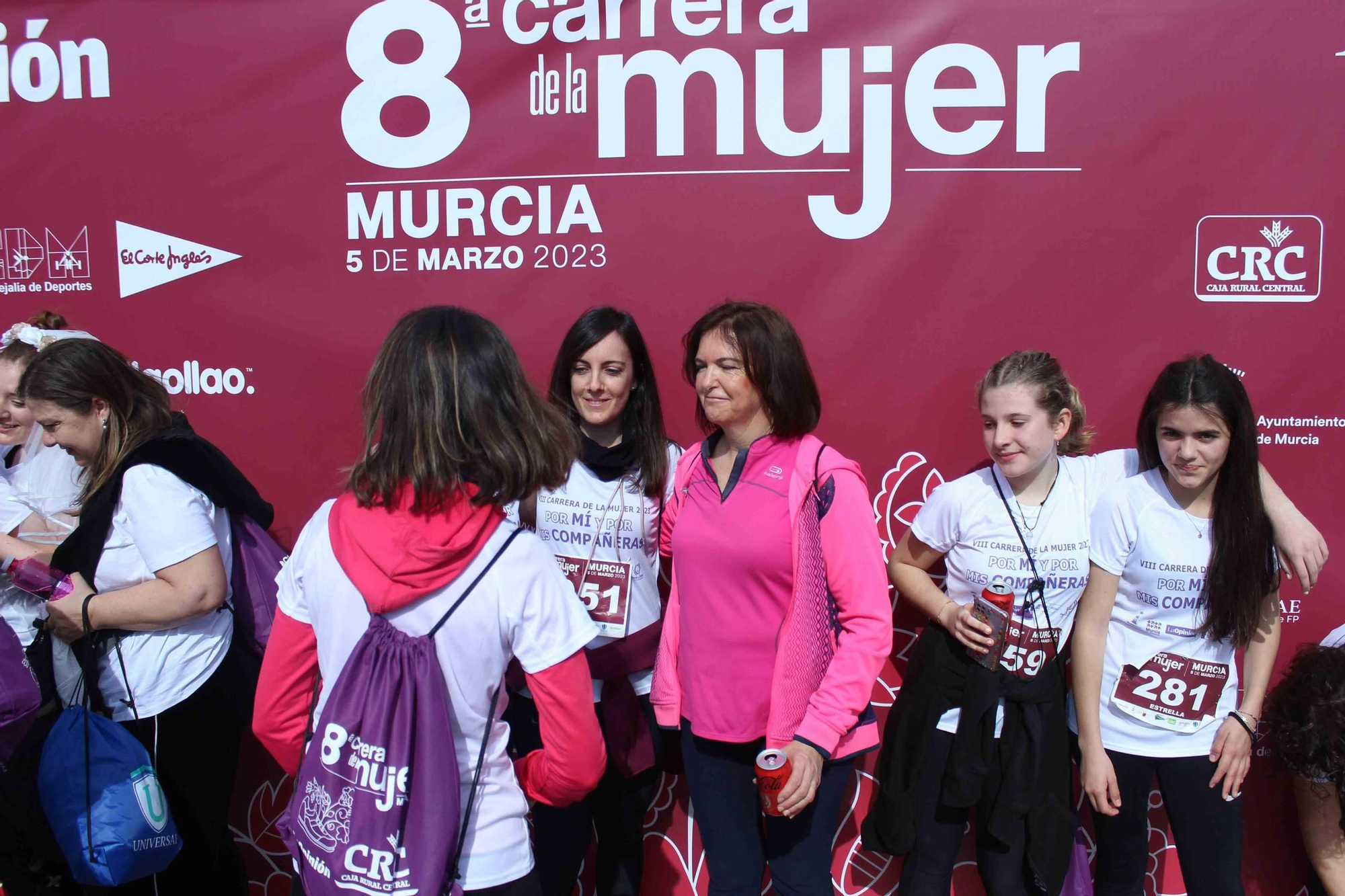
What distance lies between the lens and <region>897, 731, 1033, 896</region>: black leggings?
202cm

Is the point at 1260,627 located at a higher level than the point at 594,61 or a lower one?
lower

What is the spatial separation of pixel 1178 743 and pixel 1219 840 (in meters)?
0.24

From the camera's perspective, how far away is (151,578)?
6.32ft

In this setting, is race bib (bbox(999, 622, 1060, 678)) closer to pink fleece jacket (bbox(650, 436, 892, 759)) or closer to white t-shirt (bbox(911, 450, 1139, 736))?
white t-shirt (bbox(911, 450, 1139, 736))

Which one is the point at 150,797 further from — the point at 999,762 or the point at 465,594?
the point at 999,762

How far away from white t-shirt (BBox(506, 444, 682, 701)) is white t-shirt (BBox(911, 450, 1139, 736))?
700mm

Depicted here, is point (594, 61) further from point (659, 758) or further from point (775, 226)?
point (659, 758)

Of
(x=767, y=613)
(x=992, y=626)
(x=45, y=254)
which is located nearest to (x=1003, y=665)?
(x=992, y=626)

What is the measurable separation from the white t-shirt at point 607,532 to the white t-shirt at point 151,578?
747 mm

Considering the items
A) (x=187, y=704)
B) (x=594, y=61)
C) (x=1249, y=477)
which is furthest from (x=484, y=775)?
(x=594, y=61)

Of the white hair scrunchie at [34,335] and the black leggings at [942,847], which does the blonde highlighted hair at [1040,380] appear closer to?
the black leggings at [942,847]

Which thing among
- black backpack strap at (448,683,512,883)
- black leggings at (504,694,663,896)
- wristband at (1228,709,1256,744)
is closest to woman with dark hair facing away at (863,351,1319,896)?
wristband at (1228,709,1256,744)

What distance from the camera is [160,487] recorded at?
71.3 inches

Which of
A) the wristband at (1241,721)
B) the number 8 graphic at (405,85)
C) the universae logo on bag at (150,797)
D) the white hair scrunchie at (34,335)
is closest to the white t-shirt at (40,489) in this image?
the white hair scrunchie at (34,335)
